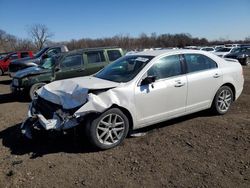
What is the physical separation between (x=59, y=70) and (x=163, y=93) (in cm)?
505

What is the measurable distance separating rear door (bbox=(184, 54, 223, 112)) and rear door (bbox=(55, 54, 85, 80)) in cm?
464

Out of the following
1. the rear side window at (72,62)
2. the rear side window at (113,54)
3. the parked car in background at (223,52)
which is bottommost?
the parked car in background at (223,52)

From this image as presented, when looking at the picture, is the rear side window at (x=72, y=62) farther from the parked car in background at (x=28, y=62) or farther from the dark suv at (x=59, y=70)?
the parked car in background at (x=28, y=62)

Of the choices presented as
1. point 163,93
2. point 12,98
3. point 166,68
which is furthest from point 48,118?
point 12,98

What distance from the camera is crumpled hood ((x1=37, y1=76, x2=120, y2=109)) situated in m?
4.42

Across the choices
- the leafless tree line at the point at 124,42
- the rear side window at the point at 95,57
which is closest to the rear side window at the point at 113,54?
the rear side window at the point at 95,57

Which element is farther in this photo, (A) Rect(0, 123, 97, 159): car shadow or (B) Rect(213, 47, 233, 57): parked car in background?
(B) Rect(213, 47, 233, 57): parked car in background

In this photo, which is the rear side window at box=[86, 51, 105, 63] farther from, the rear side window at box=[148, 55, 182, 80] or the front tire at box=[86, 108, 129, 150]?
the front tire at box=[86, 108, 129, 150]

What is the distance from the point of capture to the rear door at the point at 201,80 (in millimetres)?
5441

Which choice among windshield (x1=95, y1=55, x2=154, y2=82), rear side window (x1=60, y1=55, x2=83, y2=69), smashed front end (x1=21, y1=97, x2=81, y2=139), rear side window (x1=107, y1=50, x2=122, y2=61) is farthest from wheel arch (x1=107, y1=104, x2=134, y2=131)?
rear side window (x1=107, y1=50, x2=122, y2=61)

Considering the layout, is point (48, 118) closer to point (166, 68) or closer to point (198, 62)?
point (166, 68)

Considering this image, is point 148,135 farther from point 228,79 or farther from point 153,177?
point 228,79

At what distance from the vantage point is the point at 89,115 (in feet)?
14.1

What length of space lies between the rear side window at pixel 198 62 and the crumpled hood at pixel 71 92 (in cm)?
172
